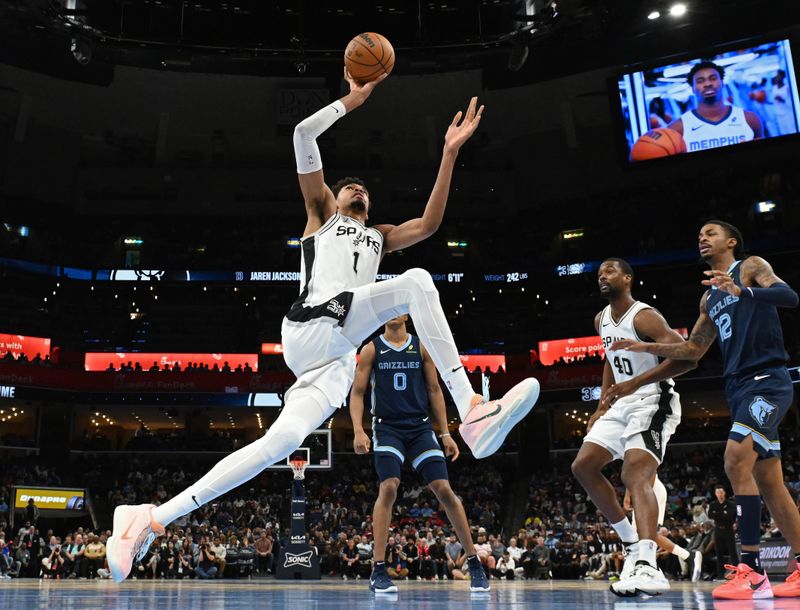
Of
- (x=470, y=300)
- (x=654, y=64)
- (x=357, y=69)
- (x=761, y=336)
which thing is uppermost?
Answer: (x=654, y=64)

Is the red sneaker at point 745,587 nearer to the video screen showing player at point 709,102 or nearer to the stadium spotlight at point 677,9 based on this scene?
the video screen showing player at point 709,102

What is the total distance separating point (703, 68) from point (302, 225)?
1848cm

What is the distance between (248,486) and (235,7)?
16.4 metres

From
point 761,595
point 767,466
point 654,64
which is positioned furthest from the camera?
point 654,64

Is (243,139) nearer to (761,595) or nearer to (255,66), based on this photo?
(255,66)

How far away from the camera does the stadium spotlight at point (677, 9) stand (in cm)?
2597

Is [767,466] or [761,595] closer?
[761,595]

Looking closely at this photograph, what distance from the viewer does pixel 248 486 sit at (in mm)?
30391

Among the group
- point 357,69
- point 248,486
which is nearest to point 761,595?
point 357,69

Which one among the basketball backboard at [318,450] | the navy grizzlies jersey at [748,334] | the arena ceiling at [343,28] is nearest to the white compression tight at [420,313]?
the navy grizzlies jersey at [748,334]

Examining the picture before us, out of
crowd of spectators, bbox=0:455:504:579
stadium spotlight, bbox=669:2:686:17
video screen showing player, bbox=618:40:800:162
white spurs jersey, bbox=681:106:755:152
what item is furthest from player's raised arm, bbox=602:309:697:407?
stadium spotlight, bbox=669:2:686:17

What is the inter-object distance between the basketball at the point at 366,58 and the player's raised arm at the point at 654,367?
258 cm

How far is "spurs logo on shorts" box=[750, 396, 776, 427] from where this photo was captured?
514 cm

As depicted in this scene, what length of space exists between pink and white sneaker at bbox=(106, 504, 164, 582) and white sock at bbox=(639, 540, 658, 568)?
2.98m
